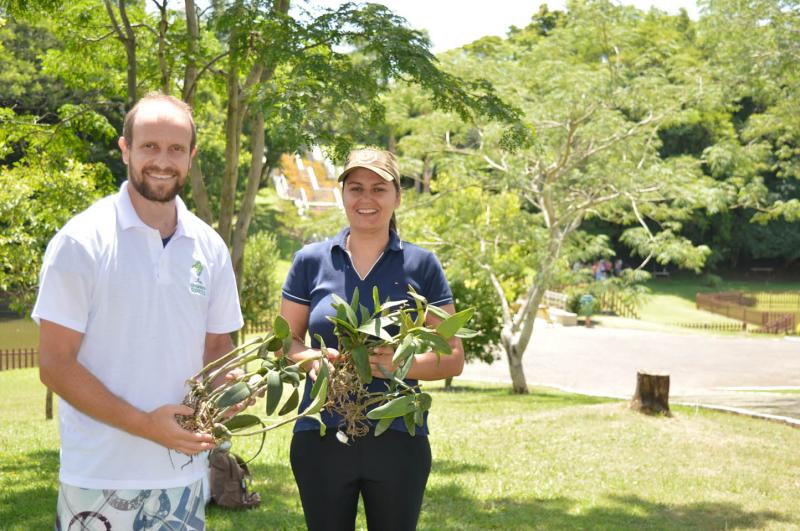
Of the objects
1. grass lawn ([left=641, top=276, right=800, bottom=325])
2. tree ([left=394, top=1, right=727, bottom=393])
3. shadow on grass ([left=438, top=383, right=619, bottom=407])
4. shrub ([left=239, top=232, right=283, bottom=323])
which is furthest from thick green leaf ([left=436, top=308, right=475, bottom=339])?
grass lawn ([left=641, top=276, right=800, bottom=325])

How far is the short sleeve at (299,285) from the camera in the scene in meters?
2.94

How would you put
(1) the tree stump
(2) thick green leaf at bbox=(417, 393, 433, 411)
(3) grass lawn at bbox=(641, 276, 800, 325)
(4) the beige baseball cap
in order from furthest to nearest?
(3) grass lawn at bbox=(641, 276, 800, 325) → (1) the tree stump → (4) the beige baseball cap → (2) thick green leaf at bbox=(417, 393, 433, 411)

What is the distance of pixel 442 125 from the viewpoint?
14.7 metres

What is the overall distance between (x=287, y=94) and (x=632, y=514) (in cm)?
388

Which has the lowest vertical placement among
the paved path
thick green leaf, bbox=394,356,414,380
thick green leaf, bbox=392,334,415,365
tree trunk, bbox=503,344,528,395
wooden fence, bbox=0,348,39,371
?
wooden fence, bbox=0,348,39,371

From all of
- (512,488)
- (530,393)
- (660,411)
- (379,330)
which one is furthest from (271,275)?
(379,330)

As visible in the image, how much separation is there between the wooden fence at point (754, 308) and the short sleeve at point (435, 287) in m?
30.1

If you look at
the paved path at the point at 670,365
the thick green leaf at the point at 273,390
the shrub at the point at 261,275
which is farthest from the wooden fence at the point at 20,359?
the thick green leaf at the point at 273,390

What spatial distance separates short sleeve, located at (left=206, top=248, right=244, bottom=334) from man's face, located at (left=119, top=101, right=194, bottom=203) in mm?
318

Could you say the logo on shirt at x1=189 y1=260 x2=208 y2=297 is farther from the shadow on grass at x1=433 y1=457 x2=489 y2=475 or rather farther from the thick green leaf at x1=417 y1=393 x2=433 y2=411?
the shadow on grass at x1=433 y1=457 x2=489 y2=475

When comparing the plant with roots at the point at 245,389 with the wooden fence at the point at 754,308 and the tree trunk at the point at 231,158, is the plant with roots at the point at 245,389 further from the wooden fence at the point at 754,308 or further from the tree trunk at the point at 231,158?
the wooden fence at the point at 754,308

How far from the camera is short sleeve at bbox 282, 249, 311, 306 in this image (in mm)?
2938

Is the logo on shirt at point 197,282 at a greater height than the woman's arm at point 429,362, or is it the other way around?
the logo on shirt at point 197,282

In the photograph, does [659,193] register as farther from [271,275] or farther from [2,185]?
[271,275]
